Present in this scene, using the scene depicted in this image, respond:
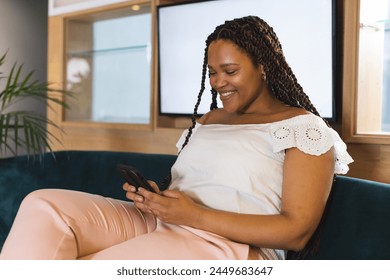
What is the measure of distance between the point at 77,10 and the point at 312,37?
163 cm

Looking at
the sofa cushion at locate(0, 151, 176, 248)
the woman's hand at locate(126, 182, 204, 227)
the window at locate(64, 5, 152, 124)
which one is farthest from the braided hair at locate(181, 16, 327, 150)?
the window at locate(64, 5, 152, 124)

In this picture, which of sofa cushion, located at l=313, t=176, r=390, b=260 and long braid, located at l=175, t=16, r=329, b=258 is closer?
sofa cushion, located at l=313, t=176, r=390, b=260

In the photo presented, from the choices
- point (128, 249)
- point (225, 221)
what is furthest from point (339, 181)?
point (128, 249)

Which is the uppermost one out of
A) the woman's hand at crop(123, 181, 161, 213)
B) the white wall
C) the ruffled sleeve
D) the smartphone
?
the white wall

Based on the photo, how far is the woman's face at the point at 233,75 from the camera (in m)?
1.63

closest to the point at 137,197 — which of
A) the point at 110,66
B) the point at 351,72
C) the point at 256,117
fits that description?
the point at 256,117

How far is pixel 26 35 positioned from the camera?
4516mm

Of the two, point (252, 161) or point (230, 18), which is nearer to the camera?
point (252, 161)

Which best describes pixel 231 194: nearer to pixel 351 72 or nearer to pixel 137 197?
pixel 137 197

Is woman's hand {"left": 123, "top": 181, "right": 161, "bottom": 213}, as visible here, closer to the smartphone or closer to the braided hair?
the smartphone

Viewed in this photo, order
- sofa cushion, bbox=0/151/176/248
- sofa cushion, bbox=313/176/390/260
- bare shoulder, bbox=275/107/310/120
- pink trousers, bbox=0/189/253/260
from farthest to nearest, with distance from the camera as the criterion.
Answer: sofa cushion, bbox=0/151/176/248 → bare shoulder, bbox=275/107/310/120 → sofa cushion, bbox=313/176/390/260 → pink trousers, bbox=0/189/253/260

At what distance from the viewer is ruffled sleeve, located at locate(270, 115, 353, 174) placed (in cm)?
146

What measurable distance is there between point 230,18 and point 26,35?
265cm

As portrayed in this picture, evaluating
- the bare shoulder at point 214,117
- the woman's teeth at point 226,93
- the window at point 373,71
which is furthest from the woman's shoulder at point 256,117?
the window at point 373,71
